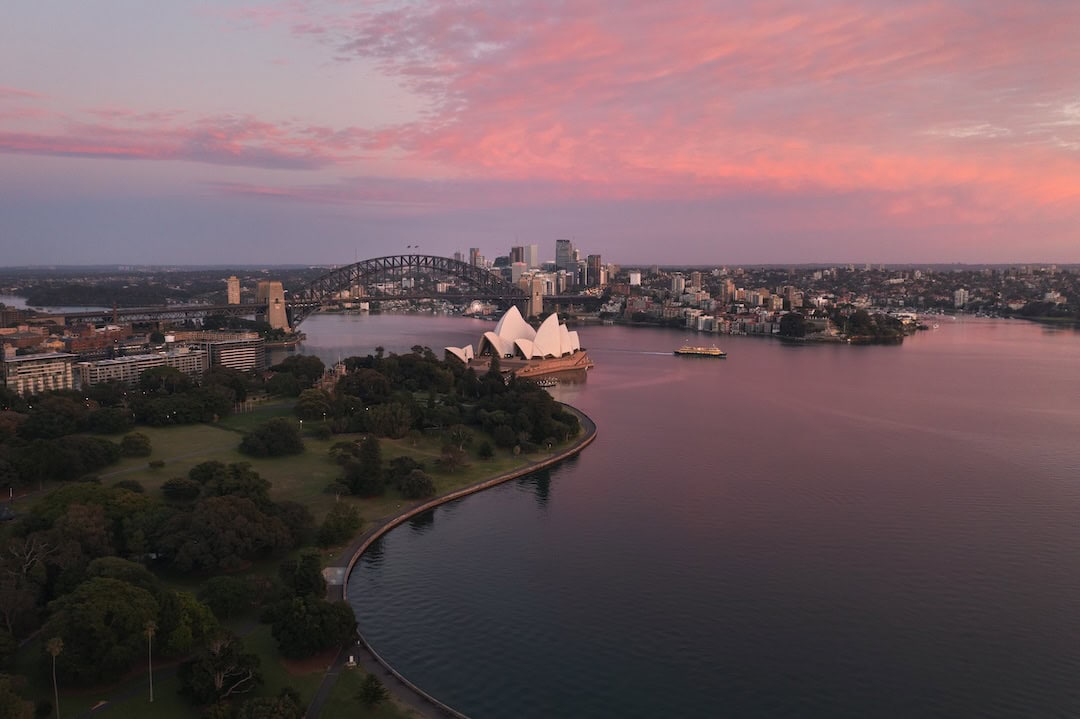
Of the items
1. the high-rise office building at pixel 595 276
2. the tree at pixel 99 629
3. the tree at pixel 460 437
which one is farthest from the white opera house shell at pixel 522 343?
the high-rise office building at pixel 595 276

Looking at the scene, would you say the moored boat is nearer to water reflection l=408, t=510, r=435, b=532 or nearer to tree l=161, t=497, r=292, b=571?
water reflection l=408, t=510, r=435, b=532

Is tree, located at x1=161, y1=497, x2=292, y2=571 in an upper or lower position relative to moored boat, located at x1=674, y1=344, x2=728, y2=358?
lower

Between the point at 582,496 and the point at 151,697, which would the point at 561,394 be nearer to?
the point at 582,496

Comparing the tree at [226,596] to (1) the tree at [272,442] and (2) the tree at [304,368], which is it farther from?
(2) the tree at [304,368]

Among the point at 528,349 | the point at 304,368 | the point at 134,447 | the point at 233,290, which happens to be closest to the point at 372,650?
the point at 134,447

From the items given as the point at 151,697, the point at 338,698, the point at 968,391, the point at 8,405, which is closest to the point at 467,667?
the point at 338,698

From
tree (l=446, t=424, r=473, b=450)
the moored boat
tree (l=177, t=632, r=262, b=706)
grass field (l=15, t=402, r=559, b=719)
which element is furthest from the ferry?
tree (l=177, t=632, r=262, b=706)
